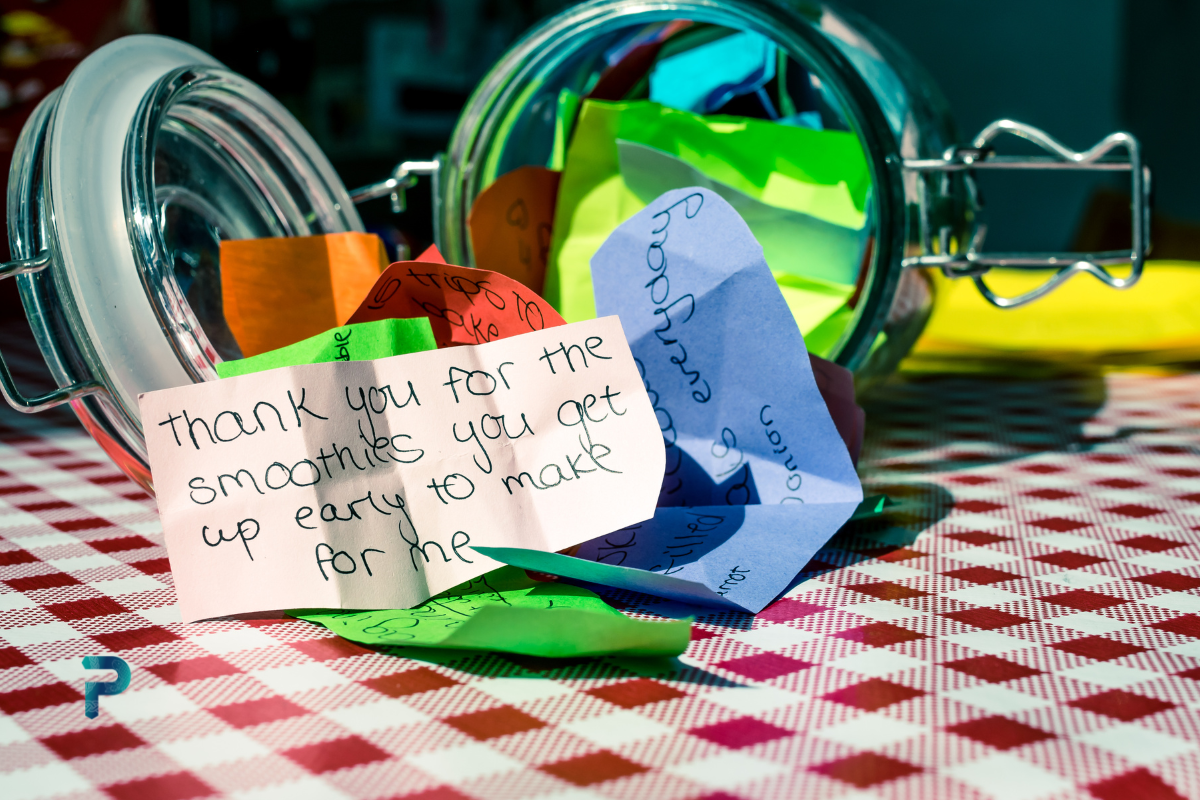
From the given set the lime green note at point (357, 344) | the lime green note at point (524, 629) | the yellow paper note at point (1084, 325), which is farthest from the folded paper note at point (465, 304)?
the yellow paper note at point (1084, 325)

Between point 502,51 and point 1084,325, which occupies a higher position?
point 502,51

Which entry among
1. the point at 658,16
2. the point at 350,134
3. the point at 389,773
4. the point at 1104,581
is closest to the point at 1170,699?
Result: the point at 1104,581

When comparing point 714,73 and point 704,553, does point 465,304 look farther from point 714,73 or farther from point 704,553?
point 714,73

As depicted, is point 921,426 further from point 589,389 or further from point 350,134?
point 350,134

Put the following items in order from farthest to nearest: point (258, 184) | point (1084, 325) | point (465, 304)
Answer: point (1084, 325) → point (258, 184) → point (465, 304)

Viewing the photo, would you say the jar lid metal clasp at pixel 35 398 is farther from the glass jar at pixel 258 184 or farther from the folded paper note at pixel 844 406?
the folded paper note at pixel 844 406

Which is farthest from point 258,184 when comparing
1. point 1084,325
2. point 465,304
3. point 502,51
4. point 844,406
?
point 502,51

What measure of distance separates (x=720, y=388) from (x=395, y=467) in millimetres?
150

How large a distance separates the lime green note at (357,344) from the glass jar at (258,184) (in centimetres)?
4

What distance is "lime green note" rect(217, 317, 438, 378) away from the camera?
40cm

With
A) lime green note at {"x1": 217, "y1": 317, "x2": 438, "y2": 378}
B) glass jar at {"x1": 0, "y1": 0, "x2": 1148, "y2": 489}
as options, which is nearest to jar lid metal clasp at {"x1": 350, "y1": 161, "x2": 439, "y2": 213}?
glass jar at {"x1": 0, "y1": 0, "x2": 1148, "y2": 489}

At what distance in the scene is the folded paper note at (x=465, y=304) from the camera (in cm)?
42

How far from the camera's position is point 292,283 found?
50cm

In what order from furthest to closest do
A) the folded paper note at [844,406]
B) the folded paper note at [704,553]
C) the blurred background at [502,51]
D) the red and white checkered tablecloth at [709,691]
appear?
the blurred background at [502,51] → the folded paper note at [844,406] → the folded paper note at [704,553] → the red and white checkered tablecloth at [709,691]
